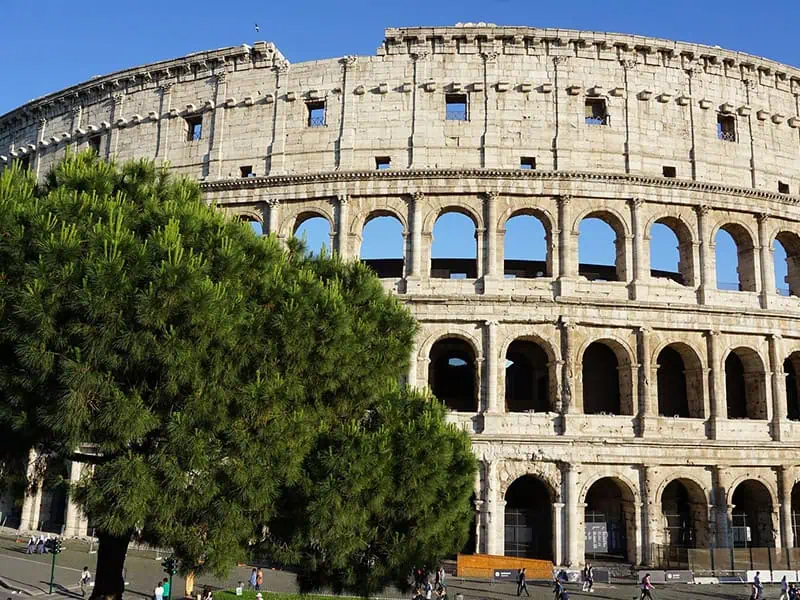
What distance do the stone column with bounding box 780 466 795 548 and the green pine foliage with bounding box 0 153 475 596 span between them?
522 inches

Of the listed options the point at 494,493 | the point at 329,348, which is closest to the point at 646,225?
the point at 494,493

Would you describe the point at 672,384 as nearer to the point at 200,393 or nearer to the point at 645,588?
the point at 645,588

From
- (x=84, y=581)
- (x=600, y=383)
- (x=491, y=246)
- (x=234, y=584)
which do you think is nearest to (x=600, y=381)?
(x=600, y=383)

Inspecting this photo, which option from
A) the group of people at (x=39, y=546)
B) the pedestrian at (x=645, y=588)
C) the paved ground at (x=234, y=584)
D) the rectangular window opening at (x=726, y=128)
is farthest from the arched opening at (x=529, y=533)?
the group of people at (x=39, y=546)

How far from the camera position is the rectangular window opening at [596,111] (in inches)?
885

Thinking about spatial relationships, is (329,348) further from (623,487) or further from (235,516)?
(623,487)

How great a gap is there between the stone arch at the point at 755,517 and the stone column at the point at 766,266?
5.34m

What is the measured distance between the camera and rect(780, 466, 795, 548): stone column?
820 inches

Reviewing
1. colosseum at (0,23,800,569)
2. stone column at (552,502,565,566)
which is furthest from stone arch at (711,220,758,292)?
stone column at (552,502,565,566)

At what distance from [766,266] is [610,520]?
909 cm

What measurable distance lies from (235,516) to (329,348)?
111 inches

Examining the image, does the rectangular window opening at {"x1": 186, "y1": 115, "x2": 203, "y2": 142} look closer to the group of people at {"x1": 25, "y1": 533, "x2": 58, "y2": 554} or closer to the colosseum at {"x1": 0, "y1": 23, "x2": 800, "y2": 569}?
the colosseum at {"x1": 0, "y1": 23, "x2": 800, "y2": 569}

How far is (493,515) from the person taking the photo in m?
19.8

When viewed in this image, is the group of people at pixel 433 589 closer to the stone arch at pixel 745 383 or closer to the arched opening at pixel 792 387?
the stone arch at pixel 745 383
